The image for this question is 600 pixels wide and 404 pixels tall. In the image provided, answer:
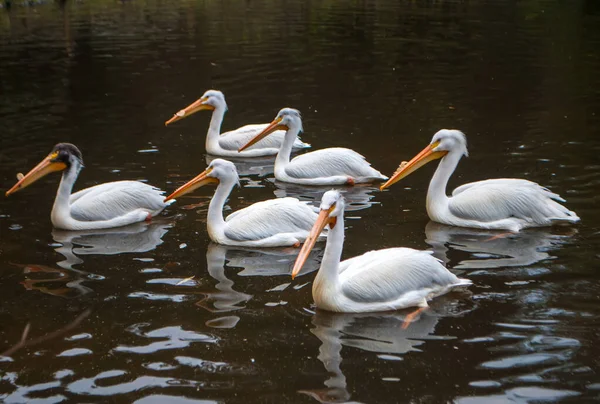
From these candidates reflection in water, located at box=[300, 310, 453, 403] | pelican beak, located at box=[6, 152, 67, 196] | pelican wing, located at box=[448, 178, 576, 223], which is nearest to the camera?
reflection in water, located at box=[300, 310, 453, 403]

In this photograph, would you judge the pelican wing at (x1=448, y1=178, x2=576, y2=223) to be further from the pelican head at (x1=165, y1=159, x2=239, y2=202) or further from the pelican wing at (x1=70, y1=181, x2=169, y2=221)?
the pelican wing at (x1=70, y1=181, x2=169, y2=221)

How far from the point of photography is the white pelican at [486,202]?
6.57 metres

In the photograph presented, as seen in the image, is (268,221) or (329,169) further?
(329,169)

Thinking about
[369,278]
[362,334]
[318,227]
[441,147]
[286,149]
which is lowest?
[362,334]

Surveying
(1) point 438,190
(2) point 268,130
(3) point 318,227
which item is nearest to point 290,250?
(1) point 438,190

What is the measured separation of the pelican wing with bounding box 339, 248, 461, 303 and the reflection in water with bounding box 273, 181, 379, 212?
2.13m

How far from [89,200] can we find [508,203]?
3.53 m

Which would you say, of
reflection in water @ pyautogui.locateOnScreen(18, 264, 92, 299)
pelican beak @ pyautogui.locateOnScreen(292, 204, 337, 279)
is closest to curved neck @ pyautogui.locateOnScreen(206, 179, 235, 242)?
reflection in water @ pyautogui.locateOnScreen(18, 264, 92, 299)

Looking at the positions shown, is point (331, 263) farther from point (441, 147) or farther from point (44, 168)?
point (44, 168)

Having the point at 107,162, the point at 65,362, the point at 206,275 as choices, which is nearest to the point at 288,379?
the point at 65,362

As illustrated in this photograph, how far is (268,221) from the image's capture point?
6.47 m

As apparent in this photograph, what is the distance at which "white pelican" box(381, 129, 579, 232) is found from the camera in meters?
6.57

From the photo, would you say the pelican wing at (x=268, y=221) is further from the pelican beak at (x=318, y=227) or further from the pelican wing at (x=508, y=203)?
the pelican beak at (x=318, y=227)

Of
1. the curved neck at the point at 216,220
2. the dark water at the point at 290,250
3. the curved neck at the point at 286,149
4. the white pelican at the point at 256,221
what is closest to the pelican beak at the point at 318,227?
the dark water at the point at 290,250
